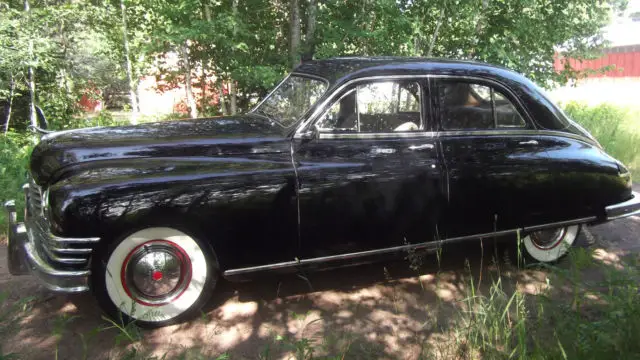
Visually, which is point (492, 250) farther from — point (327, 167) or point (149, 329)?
point (149, 329)

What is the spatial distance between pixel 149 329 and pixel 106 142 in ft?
4.23

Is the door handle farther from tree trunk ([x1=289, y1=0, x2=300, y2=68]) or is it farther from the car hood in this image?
tree trunk ([x1=289, y1=0, x2=300, y2=68])

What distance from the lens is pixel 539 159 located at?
3502 mm

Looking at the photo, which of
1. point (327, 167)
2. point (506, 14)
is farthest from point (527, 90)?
point (506, 14)

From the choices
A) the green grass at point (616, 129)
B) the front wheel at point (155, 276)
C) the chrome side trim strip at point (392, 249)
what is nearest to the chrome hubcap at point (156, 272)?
the front wheel at point (155, 276)

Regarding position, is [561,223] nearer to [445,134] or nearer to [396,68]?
[445,134]

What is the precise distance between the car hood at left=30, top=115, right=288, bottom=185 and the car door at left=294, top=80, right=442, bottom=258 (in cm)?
35

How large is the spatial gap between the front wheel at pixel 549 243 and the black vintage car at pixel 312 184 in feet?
0.08

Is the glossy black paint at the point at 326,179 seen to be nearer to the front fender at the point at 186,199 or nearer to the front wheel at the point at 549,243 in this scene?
the front fender at the point at 186,199

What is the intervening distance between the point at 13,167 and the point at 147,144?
4748 mm

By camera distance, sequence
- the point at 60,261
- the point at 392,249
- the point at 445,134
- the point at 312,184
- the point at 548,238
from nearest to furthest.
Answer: the point at 60,261 → the point at 312,184 → the point at 392,249 → the point at 445,134 → the point at 548,238

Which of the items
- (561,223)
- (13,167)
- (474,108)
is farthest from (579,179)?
(13,167)

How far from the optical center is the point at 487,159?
11.2ft

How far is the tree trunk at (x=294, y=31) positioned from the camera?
25.9 feet
